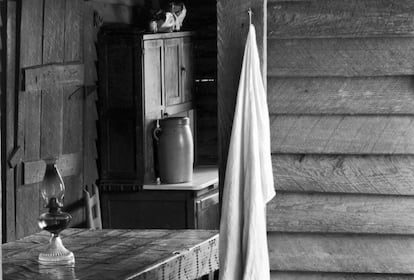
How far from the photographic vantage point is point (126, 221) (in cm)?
727

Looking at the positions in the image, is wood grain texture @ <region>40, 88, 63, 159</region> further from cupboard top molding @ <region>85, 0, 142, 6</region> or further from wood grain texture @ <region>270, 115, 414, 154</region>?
wood grain texture @ <region>270, 115, 414, 154</region>

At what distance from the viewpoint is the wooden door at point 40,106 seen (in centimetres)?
582

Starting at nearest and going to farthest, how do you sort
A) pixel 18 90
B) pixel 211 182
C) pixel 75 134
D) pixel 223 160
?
pixel 223 160 → pixel 18 90 → pixel 75 134 → pixel 211 182

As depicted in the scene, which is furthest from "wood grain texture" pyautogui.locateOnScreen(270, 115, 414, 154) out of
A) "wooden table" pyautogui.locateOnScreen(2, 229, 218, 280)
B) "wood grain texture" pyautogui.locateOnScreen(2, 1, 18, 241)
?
"wood grain texture" pyautogui.locateOnScreen(2, 1, 18, 241)

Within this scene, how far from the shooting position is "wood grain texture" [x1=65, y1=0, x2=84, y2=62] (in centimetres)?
664

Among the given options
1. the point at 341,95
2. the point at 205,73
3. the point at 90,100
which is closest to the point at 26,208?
the point at 90,100

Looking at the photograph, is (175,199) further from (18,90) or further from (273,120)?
(273,120)

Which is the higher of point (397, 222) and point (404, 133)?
point (404, 133)

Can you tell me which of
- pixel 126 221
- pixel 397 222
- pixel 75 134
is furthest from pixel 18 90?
pixel 397 222

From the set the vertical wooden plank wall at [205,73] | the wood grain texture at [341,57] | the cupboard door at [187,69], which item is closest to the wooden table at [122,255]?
the wood grain texture at [341,57]

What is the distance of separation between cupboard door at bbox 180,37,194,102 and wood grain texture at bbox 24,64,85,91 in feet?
5.16

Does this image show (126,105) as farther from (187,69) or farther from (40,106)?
(187,69)

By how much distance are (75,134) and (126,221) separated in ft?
2.91

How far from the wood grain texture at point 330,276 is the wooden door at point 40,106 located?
243 cm
